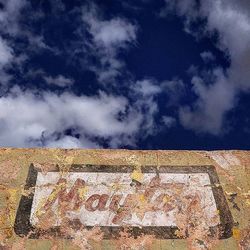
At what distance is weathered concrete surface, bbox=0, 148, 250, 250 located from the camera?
190 inches

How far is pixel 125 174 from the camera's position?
553 centimetres

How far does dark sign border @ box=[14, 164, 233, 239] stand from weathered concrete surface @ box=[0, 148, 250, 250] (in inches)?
0.5

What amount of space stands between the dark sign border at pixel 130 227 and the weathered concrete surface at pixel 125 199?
1 cm

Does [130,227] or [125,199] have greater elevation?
[125,199]

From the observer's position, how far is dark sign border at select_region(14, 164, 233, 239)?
4.86 metres

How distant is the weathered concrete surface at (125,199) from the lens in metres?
4.84

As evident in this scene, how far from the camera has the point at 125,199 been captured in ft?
17.3

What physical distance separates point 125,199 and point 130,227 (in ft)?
1.37

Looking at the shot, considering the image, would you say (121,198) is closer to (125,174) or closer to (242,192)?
(125,174)

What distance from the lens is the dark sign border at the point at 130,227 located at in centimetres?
486

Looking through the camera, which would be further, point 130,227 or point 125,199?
point 125,199

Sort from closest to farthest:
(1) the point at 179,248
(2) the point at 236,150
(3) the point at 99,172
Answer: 1. (1) the point at 179,248
2. (3) the point at 99,172
3. (2) the point at 236,150

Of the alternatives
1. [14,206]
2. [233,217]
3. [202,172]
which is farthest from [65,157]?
[233,217]

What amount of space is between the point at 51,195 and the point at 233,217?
7.32ft
